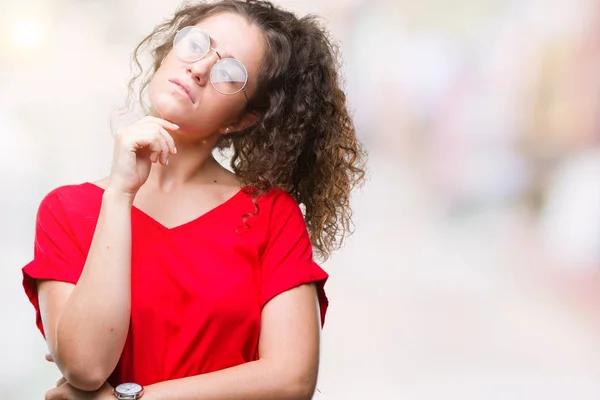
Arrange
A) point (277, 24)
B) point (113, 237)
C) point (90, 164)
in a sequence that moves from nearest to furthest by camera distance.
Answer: point (113, 237), point (277, 24), point (90, 164)

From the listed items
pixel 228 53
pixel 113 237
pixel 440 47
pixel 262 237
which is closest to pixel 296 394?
pixel 262 237

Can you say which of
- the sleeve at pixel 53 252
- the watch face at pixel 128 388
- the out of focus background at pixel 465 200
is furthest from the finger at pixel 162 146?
the out of focus background at pixel 465 200

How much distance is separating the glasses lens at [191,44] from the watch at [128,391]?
21.8 inches

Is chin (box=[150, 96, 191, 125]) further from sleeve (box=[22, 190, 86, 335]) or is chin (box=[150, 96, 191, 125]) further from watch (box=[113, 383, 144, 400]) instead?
watch (box=[113, 383, 144, 400])

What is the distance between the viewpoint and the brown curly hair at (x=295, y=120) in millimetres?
1613

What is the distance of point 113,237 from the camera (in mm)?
1312

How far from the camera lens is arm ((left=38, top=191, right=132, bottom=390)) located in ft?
4.22

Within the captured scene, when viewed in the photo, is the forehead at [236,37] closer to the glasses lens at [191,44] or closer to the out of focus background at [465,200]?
the glasses lens at [191,44]

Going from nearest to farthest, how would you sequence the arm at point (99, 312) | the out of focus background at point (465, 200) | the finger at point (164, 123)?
the arm at point (99, 312)
the finger at point (164, 123)
the out of focus background at point (465, 200)

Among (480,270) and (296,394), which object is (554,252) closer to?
(480,270)

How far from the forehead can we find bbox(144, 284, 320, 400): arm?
1.42 ft

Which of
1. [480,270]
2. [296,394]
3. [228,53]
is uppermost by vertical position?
[228,53]

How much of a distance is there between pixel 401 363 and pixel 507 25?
126 centimetres

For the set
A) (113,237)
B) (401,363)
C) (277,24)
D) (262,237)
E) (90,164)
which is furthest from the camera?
(401,363)
